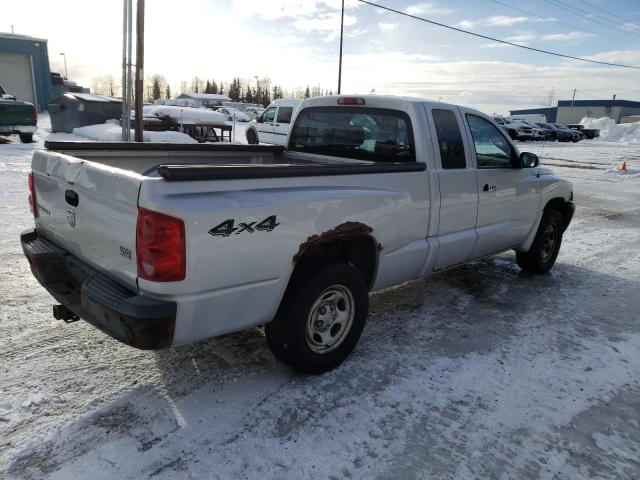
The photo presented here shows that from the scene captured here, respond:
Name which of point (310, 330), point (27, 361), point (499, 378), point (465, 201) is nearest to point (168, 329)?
point (310, 330)

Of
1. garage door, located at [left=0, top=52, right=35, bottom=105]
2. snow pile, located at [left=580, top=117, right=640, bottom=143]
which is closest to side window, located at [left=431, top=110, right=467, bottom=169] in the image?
garage door, located at [left=0, top=52, right=35, bottom=105]

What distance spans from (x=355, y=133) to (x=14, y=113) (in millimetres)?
16036

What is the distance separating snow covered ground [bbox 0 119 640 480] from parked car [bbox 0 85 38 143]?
14.2 m

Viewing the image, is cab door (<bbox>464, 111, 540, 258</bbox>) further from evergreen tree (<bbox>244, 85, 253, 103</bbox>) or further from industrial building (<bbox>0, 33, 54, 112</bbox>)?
evergreen tree (<bbox>244, 85, 253, 103</bbox>)

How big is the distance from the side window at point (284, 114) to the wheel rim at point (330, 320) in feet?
53.6

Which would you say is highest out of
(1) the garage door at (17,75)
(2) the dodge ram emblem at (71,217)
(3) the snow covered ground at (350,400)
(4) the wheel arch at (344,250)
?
(1) the garage door at (17,75)

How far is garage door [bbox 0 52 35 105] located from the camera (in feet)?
111

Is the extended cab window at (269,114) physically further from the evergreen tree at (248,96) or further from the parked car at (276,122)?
the evergreen tree at (248,96)

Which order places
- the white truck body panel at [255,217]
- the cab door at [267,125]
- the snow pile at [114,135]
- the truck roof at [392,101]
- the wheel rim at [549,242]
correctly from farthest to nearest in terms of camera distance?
the cab door at [267,125], the snow pile at [114,135], the wheel rim at [549,242], the truck roof at [392,101], the white truck body panel at [255,217]

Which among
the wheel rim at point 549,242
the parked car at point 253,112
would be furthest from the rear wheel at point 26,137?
the parked car at point 253,112

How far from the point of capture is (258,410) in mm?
2930

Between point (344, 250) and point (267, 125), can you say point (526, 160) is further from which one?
point (267, 125)

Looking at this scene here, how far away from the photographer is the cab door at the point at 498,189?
450cm

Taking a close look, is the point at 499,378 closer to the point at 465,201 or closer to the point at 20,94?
the point at 465,201
